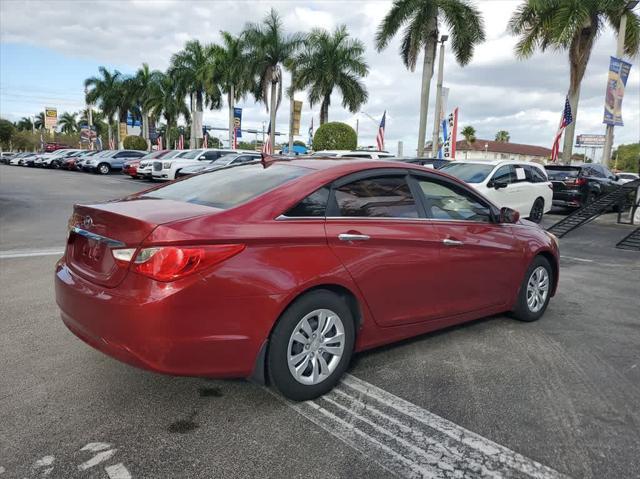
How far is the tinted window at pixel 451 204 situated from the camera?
4195 millimetres

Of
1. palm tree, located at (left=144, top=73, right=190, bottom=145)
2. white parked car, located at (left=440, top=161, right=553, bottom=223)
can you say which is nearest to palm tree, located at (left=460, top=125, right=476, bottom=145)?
palm tree, located at (left=144, top=73, right=190, bottom=145)

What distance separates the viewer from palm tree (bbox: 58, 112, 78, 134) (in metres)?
127

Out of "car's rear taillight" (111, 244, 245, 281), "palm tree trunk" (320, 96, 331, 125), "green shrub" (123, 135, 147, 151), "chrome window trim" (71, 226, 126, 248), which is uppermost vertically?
"palm tree trunk" (320, 96, 331, 125)

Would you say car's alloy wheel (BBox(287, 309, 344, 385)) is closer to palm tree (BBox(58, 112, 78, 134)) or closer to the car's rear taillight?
the car's rear taillight

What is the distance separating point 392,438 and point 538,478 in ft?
2.51

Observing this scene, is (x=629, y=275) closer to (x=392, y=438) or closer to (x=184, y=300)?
(x=392, y=438)

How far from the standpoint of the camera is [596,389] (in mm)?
3705

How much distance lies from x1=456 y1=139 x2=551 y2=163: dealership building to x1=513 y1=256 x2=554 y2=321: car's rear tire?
9418 cm

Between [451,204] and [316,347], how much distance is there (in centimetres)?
184

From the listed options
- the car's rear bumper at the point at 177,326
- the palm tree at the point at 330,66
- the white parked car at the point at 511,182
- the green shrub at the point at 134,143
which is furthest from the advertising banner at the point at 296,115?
the car's rear bumper at the point at 177,326

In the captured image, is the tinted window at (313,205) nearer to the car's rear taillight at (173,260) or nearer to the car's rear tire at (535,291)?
the car's rear taillight at (173,260)

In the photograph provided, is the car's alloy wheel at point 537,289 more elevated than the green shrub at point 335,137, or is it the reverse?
the green shrub at point 335,137

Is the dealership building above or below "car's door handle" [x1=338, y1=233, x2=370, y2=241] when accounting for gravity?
above

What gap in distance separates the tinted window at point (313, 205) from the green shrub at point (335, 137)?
Answer: 1145 inches
